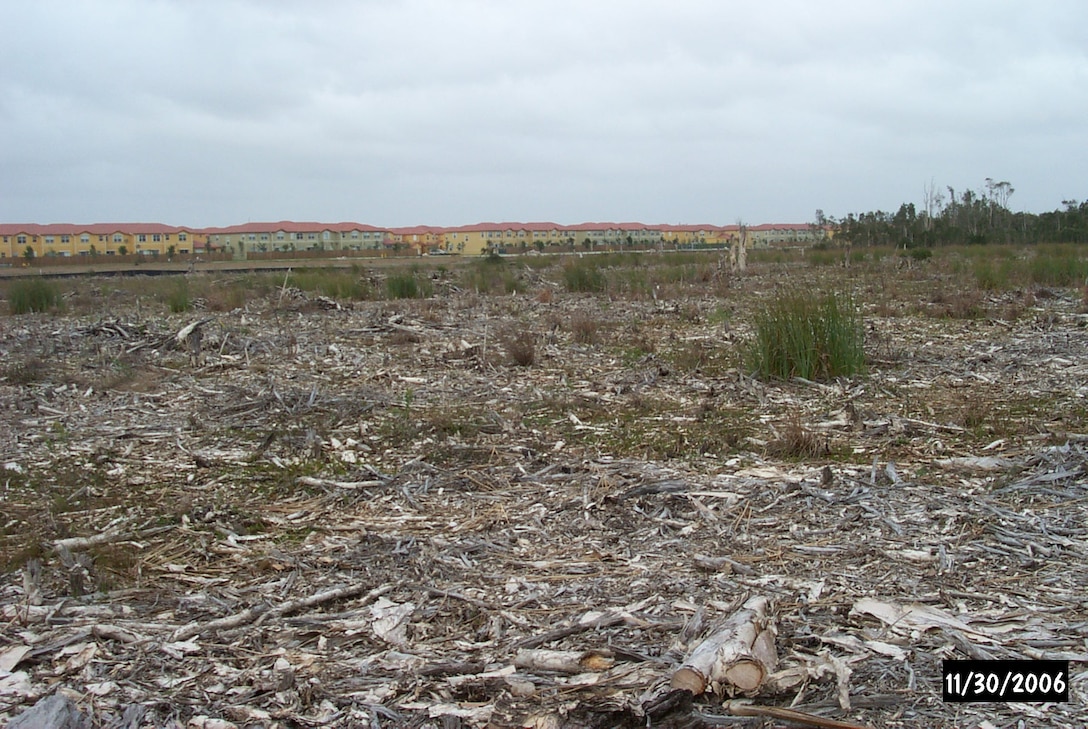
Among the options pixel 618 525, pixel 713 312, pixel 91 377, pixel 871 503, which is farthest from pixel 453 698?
pixel 713 312

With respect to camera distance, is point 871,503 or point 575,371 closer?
point 871,503

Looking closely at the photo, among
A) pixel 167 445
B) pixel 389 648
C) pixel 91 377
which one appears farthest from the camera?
pixel 91 377

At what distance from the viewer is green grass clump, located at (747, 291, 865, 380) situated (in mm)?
7750

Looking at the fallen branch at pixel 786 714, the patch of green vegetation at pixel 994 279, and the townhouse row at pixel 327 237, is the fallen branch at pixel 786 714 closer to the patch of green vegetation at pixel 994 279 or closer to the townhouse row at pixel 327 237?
the patch of green vegetation at pixel 994 279

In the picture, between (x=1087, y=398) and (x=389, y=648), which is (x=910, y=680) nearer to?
(x=389, y=648)

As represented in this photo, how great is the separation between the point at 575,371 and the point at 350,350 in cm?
303

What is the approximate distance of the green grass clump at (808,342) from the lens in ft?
25.4

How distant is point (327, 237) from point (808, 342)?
278ft

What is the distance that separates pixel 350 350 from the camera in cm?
1026
